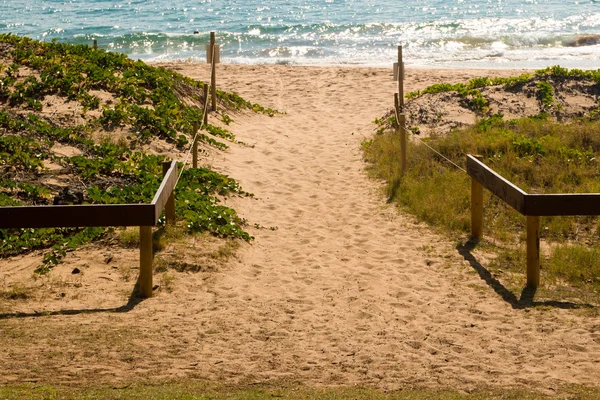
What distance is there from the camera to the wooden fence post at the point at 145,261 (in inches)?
324

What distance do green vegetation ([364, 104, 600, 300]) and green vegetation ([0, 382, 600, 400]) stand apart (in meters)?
2.60

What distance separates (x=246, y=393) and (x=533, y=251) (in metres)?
3.72

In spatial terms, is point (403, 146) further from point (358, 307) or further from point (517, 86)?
point (358, 307)

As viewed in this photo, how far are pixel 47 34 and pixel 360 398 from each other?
3730 cm

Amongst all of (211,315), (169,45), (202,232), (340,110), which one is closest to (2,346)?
(211,315)

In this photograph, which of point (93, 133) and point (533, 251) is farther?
point (93, 133)

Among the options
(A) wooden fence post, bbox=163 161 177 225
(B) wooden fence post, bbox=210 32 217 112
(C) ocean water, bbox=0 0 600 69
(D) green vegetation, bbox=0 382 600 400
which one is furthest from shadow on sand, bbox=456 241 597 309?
(C) ocean water, bbox=0 0 600 69

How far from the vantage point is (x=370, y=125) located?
17.3m

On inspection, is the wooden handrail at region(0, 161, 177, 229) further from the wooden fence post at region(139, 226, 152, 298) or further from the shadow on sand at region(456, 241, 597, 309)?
the shadow on sand at region(456, 241, 597, 309)

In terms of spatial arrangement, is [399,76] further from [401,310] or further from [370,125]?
[401,310]

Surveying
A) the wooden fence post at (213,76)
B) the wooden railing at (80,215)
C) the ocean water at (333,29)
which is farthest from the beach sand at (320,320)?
the ocean water at (333,29)

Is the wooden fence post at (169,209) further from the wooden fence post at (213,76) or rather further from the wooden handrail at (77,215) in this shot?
the wooden fence post at (213,76)

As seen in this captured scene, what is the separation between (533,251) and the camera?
851cm

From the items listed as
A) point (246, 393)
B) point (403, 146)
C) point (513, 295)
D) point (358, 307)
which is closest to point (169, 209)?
point (358, 307)
